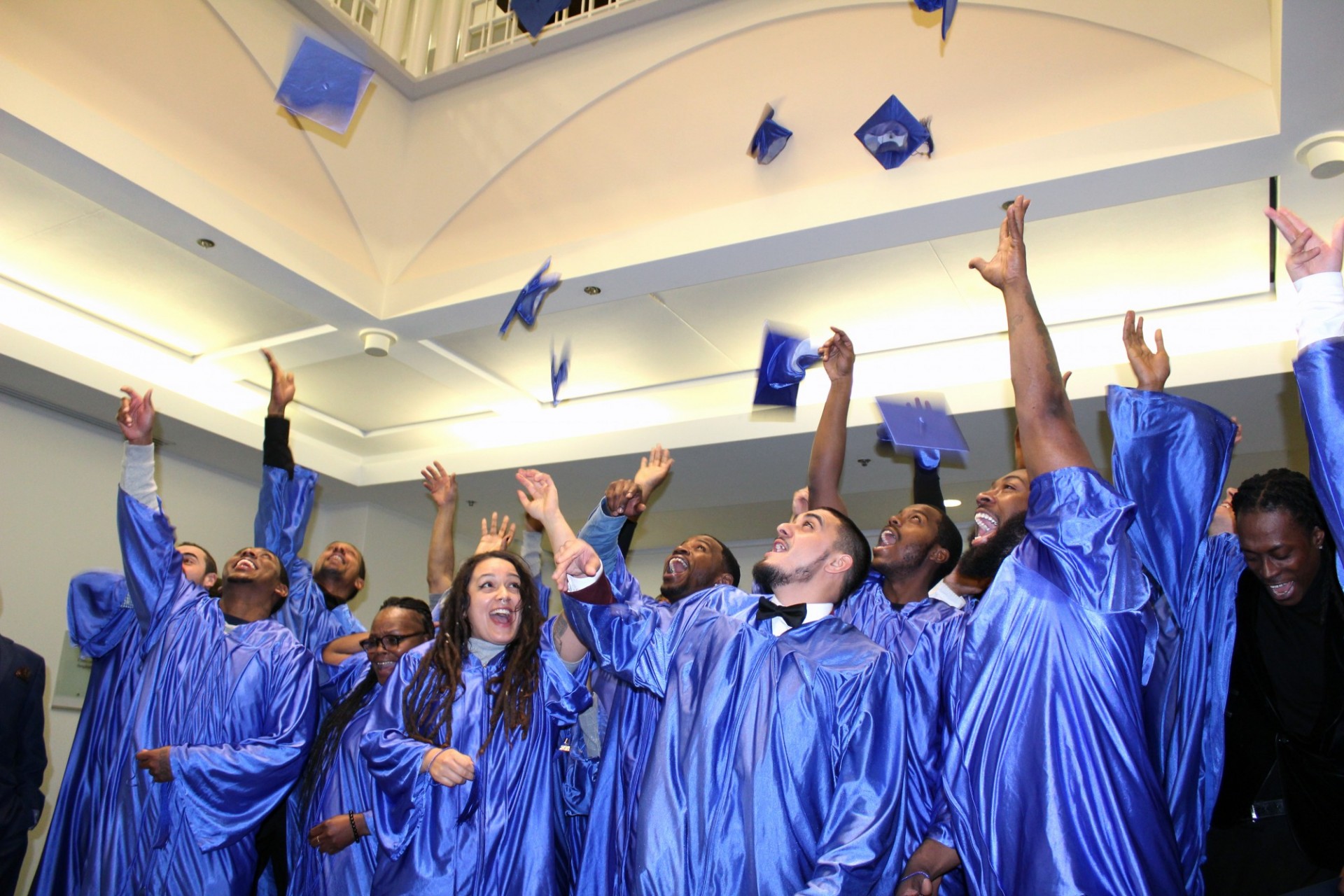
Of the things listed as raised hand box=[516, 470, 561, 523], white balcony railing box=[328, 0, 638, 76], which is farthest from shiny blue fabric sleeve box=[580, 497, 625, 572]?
white balcony railing box=[328, 0, 638, 76]

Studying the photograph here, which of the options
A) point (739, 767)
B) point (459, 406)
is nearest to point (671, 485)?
point (459, 406)

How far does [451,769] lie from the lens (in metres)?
2.58

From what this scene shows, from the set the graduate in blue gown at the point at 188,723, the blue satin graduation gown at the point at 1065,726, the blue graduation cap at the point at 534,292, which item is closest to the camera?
the blue satin graduation gown at the point at 1065,726

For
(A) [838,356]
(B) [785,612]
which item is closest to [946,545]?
(A) [838,356]

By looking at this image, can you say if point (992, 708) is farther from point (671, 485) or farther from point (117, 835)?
point (671, 485)

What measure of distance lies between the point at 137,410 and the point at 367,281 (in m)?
1.78

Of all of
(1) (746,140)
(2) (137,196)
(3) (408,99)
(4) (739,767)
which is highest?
(3) (408,99)

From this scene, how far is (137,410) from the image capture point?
3449mm

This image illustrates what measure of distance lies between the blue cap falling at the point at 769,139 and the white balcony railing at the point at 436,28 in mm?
1293

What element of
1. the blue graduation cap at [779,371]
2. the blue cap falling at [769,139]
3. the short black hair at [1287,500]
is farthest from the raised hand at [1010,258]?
the blue cap falling at [769,139]

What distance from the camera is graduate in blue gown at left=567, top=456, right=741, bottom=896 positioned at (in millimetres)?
2611

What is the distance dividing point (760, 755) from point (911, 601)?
1097mm

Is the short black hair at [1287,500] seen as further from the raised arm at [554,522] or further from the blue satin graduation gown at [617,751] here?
the raised arm at [554,522]

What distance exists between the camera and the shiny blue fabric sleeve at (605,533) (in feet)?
10.6
